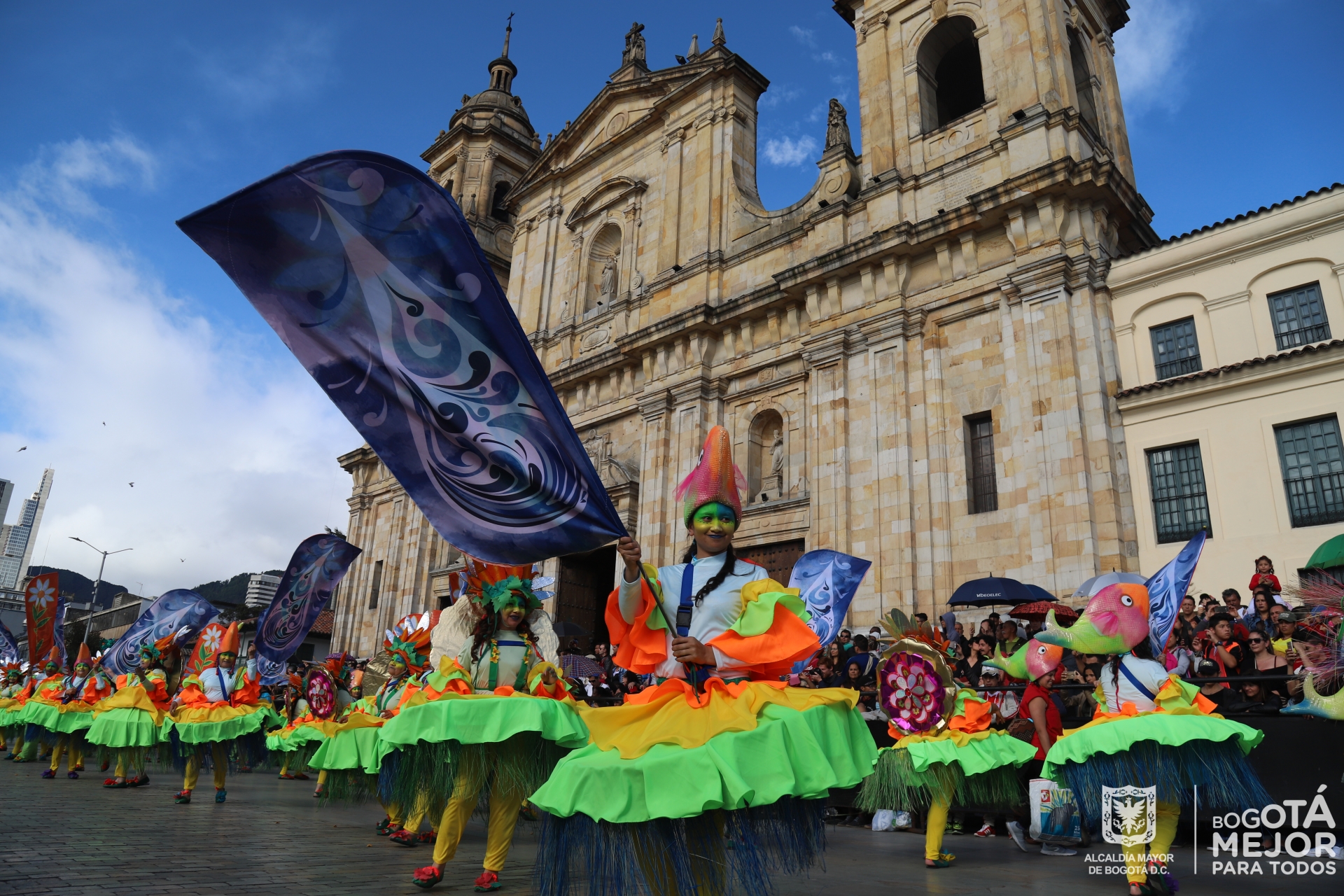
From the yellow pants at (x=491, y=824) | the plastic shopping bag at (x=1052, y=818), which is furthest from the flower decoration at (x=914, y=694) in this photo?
the yellow pants at (x=491, y=824)

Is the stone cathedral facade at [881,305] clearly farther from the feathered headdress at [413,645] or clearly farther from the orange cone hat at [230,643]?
the orange cone hat at [230,643]

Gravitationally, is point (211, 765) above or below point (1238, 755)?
below

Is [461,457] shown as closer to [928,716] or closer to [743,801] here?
[743,801]

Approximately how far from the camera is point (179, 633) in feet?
40.4

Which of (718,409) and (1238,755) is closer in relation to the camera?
(1238,755)

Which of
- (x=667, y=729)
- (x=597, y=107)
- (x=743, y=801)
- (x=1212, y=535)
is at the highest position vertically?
(x=597, y=107)

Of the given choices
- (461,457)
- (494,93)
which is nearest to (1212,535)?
(461,457)

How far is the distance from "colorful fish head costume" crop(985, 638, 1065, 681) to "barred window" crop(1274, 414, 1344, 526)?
7.91 meters

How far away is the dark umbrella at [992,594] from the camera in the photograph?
487 inches

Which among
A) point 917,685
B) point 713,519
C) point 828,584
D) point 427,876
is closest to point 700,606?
point 713,519

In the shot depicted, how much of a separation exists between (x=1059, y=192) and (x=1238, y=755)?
499 inches

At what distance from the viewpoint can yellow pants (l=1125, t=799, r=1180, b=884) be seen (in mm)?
4992

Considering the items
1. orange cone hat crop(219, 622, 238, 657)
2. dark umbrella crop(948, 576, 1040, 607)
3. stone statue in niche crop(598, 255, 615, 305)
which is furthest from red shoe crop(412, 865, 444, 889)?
stone statue in niche crop(598, 255, 615, 305)

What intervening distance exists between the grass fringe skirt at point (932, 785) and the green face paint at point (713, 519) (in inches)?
145
